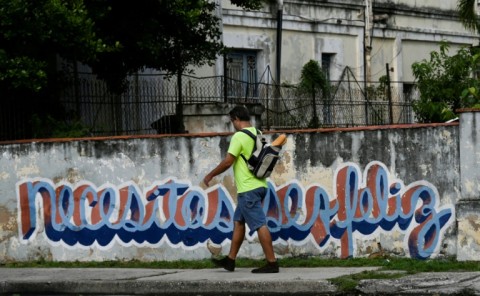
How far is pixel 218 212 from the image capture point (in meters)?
15.1

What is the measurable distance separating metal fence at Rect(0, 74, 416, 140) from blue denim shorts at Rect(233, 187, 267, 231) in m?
5.79

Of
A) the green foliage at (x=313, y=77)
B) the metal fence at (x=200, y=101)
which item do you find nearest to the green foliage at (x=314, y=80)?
the green foliage at (x=313, y=77)

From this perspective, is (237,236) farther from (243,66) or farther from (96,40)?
(243,66)

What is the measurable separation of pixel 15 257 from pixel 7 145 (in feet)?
4.95

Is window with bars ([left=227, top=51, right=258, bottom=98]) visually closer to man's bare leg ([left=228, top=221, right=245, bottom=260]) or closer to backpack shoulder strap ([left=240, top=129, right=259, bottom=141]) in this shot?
backpack shoulder strap ([left=240, top=129, right=259, bottom=141])

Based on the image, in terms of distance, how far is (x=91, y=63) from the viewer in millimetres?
19750

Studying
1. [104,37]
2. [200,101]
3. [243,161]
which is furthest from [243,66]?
[243,161]

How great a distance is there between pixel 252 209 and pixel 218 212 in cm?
199

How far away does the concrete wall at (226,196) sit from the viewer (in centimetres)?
1391

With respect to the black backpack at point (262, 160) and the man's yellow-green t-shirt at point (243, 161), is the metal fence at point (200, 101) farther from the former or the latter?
the black backpack at point (262, 160)

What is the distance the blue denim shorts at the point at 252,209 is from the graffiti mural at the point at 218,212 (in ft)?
4.89

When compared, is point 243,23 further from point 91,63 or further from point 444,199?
point 444,199

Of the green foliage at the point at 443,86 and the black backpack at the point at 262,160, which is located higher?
the green foliage at the point at 443,86

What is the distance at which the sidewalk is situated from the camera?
1170 centimetres
